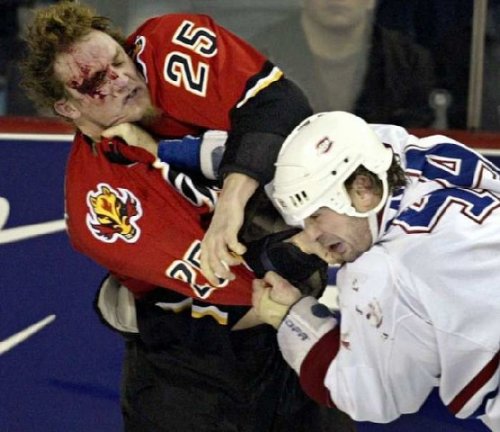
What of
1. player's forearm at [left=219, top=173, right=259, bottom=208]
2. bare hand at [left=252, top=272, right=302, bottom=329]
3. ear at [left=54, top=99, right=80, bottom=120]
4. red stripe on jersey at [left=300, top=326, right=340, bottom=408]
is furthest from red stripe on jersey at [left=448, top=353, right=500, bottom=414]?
ear at [left=54, top=99, right=80, bottom=120]

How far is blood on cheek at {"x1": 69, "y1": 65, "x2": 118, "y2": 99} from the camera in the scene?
2152mm

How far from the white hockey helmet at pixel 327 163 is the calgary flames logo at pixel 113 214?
37 centimetres

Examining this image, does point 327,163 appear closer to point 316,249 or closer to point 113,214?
point 316,249

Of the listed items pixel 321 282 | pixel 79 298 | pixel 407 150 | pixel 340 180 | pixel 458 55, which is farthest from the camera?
pixel 79 298

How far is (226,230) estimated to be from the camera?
6.22 feet

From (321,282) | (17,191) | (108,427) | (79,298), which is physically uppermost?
(321,282)

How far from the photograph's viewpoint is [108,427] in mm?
3062

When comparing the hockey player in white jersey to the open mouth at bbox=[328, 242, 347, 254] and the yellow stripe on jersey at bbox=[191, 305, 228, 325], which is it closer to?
the open mouth at bbox=[328, 242, 347, 254]

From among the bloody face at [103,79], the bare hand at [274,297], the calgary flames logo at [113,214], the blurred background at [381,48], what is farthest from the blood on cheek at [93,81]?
the blurred background at [381,48]

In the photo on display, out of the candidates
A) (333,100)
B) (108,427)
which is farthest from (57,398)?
(333,100)

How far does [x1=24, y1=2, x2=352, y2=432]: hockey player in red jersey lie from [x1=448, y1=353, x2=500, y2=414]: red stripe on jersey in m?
0.43

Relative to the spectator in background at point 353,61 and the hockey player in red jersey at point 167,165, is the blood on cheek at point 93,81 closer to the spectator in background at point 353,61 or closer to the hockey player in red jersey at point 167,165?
the hockey player in red jersey at point 167,165

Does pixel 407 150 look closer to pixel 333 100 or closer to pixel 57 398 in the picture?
pixel 333 100

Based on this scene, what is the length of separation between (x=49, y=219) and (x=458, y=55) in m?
1.11
